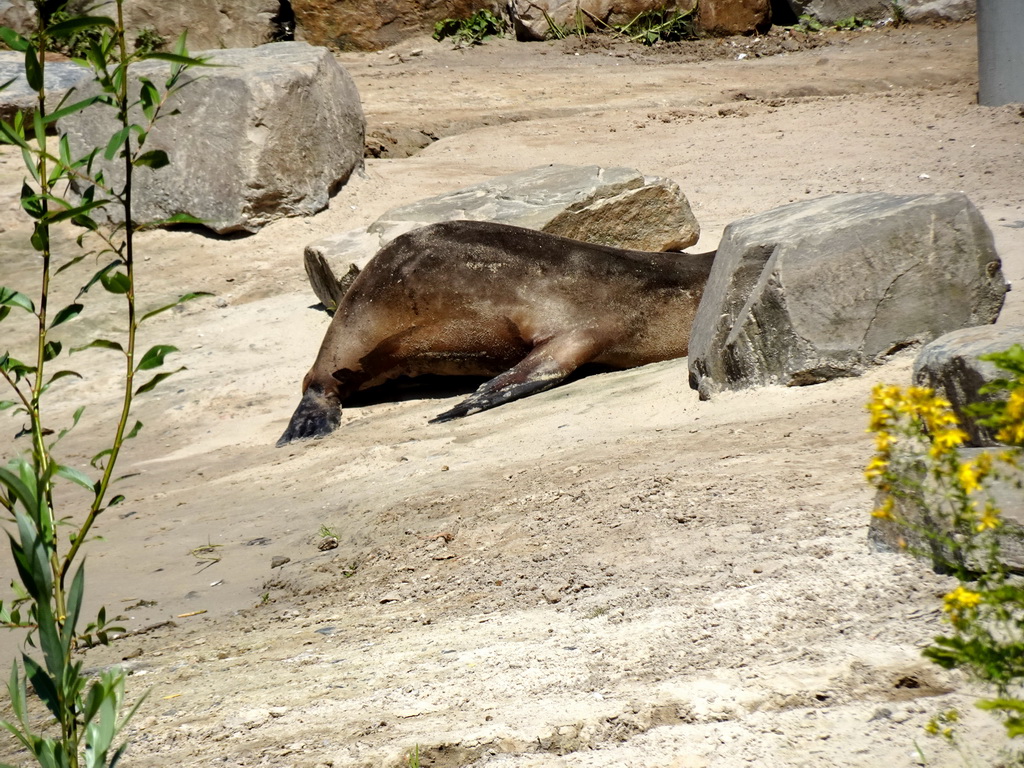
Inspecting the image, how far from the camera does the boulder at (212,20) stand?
51.4ft

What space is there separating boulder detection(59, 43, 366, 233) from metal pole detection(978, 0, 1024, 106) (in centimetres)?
575

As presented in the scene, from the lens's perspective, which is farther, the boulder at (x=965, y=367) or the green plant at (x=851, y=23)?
the green plant at (x=851, y=23)

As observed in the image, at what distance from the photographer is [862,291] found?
429 cm

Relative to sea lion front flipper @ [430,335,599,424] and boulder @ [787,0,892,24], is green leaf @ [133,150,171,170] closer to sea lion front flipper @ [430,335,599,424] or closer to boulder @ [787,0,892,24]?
sea lion front flipper @ [430,335,599,424]

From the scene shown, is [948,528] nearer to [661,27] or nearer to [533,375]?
[533,375]

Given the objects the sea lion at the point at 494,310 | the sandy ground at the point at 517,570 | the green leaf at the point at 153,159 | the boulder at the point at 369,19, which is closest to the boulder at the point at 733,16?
the boulder at the point at 369,19

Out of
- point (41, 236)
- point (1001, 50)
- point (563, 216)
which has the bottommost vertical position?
point (563, 216)

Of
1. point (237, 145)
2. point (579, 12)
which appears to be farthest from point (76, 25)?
point (579, 12)

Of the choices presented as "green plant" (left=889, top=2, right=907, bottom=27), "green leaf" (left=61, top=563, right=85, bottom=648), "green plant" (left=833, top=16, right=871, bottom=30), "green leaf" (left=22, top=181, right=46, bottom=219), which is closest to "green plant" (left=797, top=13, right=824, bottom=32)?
"green plant" (left=833, top=16, right=871, bottom=30)

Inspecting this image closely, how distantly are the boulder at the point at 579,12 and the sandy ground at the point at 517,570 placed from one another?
742cm

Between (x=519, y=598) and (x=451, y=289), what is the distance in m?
3.59

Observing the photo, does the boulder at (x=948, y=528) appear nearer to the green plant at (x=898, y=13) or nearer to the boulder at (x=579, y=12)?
the boulder at (x=579, y=12)

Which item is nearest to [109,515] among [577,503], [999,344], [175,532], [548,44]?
[175,532]

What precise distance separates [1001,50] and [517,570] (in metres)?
8.29
